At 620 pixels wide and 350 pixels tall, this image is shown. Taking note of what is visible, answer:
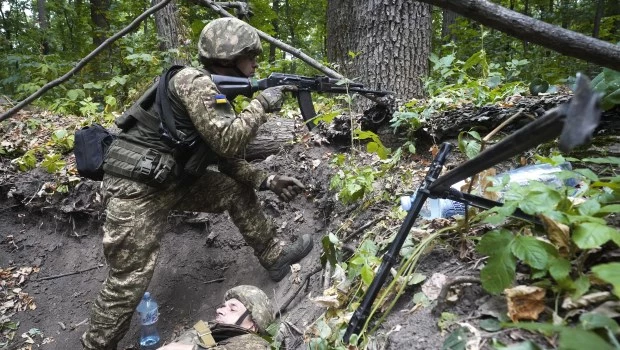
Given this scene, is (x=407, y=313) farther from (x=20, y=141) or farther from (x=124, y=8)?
(x=124, y=8)

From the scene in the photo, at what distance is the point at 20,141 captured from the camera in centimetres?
551

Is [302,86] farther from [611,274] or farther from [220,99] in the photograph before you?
[611,274]

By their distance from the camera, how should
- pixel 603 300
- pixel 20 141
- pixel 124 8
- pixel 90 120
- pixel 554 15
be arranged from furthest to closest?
1. pixel 124 8
2. pixel 554 15
3. pixel 90 120
4. pixel 20 141
5. pixel 603 300

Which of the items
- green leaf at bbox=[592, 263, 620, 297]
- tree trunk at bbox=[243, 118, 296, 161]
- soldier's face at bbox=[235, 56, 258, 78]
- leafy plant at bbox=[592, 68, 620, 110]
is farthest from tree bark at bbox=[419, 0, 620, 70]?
tree trunk at bbox=[243, 118, 296, 161]

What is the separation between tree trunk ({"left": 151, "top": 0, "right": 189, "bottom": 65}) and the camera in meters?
7.07

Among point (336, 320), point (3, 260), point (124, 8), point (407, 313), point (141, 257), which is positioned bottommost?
point (3, 260)

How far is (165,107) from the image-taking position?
3.35 metres

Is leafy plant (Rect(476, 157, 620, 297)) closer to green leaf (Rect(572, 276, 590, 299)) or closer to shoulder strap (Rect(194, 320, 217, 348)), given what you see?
green leaf (Rect(572, 276, 590, 299))

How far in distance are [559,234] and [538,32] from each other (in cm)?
81

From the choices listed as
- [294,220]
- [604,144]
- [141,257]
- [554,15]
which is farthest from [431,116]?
[554,15]

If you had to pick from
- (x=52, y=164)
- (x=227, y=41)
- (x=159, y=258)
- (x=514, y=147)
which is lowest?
(x=159, y=258)

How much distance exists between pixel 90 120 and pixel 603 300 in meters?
6.49

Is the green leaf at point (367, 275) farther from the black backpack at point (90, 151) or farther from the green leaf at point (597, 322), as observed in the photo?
the black backpack at point (90, 151)

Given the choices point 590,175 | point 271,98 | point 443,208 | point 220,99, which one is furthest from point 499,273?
point 271,98
